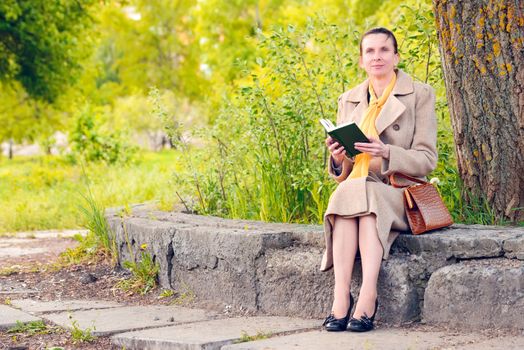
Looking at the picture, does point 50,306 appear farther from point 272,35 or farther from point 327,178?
point 272,35

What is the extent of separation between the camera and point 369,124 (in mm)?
4758

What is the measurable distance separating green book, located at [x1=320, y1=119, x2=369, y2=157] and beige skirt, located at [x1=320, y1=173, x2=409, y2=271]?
174 mm

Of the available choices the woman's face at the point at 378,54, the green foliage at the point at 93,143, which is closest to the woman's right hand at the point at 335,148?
the woman's face at the point at 378,54

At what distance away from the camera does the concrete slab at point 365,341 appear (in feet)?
13.0

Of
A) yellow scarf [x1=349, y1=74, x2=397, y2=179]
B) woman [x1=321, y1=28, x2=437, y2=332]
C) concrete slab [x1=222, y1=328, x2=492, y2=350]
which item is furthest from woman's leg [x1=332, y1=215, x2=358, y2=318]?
yellow scarf [x1=349, y1=74, x2=397, y2=179]

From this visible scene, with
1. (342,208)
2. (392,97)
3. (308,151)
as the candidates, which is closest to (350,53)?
(308,151)

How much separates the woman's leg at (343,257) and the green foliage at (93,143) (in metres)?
11.2

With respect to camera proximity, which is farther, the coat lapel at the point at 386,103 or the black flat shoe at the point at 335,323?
the coat lapel at the point at 386,103

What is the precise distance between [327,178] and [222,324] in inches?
55.8

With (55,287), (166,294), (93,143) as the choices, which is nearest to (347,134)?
(166,294)

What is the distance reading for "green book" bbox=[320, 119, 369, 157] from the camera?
14.2ft

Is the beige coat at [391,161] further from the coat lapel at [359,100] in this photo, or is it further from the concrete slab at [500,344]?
the concrete slab at [500,344]

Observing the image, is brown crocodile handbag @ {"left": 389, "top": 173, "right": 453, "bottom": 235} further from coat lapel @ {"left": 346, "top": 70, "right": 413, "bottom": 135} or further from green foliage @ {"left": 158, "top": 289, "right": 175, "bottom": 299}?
green foliage @ {"left": 158, "top": 289, "right": 175, "bottom": 299}

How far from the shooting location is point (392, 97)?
4.73 metres
